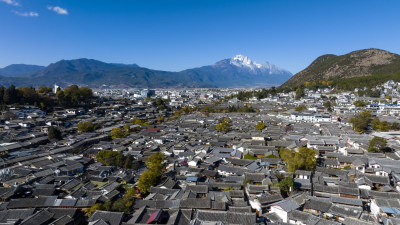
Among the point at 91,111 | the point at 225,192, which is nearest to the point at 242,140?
the point at 225,192

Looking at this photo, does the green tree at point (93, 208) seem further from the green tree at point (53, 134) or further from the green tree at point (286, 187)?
the green tree at point (53, 134)

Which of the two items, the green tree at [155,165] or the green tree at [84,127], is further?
the green tree at [84,127]

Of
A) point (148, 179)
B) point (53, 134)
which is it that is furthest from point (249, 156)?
point (53, 134)

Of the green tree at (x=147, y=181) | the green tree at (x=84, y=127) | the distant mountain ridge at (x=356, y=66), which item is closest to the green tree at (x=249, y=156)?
the green tree at (x=147, y=181)

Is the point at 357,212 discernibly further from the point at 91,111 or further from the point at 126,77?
the point at 126,77

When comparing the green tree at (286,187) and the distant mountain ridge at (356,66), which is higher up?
the distant mountain ridge at (356,66)

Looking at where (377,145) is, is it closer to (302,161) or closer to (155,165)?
(302,161)

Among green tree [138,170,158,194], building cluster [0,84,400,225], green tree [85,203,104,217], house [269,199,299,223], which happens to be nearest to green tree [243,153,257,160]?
building cluster [0,84,400,225]

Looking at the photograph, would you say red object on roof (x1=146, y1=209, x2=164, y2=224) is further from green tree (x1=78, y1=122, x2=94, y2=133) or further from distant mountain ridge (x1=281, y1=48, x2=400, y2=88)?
distant mountain ridge (x1=281, y1=48, x2=400, y2=88)

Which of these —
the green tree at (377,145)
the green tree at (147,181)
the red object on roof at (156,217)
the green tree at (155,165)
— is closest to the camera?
the red object on roof at (156,217)
